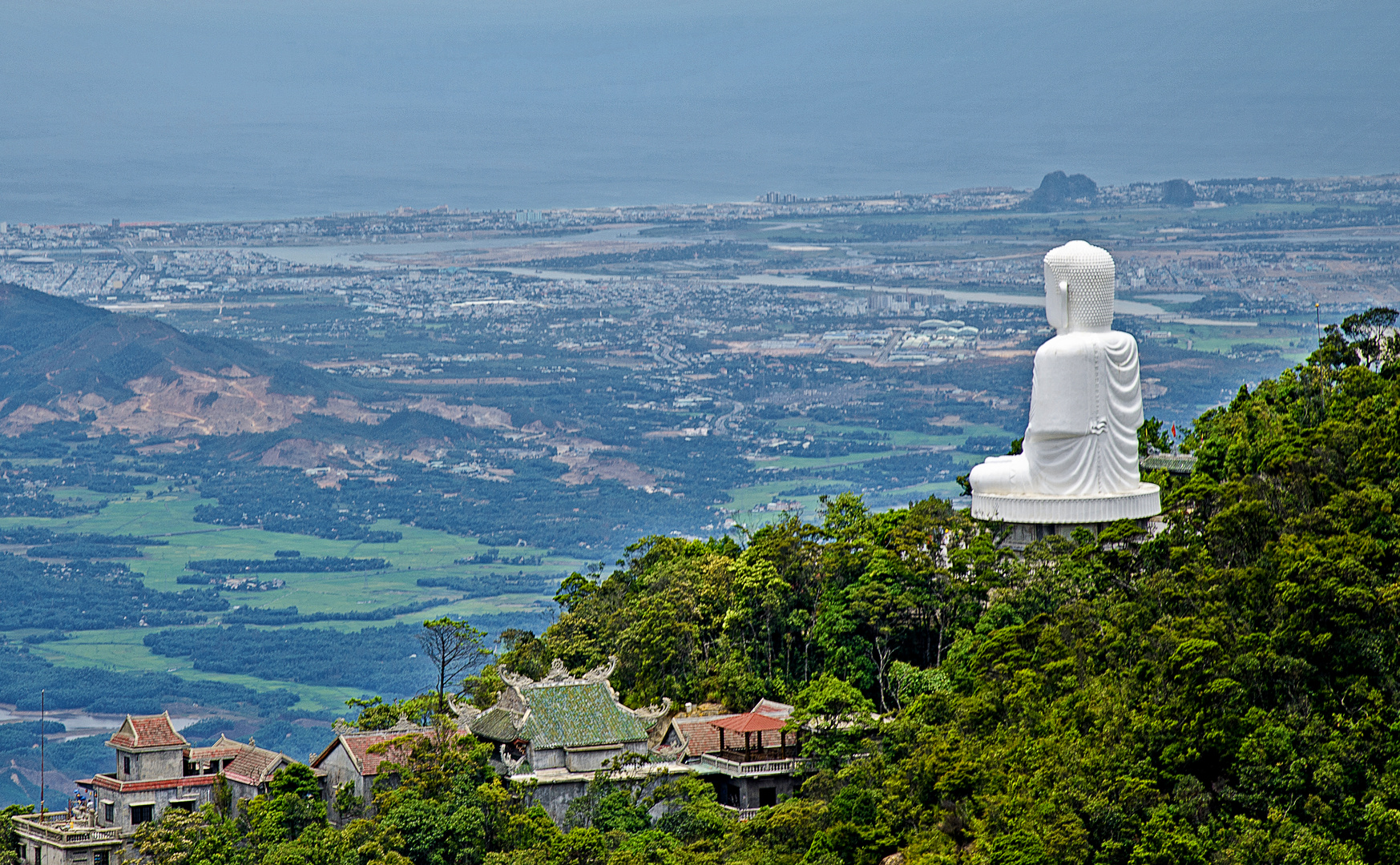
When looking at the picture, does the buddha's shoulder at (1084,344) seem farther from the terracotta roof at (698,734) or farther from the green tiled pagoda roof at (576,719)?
the green tiled pagoda roof at (576,719)

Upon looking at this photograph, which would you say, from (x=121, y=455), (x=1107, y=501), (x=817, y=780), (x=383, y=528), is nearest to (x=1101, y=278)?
(x=1107, y=501)

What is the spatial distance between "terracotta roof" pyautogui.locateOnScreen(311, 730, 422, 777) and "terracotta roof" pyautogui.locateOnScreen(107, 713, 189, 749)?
8.23 ft

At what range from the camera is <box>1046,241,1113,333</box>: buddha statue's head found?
33844mm

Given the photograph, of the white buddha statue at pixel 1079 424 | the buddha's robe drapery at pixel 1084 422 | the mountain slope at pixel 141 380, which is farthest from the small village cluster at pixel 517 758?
the mountain slope at pixel 141 380

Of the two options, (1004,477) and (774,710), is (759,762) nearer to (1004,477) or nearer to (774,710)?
(774,710)

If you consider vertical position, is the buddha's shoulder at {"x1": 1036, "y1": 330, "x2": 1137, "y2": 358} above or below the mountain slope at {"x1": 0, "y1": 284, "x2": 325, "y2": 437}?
below

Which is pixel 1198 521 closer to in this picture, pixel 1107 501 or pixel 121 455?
pixel 1107 501

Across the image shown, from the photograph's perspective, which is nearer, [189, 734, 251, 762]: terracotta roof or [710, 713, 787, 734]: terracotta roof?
[710, 713, 787, 734]: terracotta roof

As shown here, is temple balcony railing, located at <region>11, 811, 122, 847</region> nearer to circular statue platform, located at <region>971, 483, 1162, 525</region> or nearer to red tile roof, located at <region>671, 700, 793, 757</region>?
red tile roof, located at <region>671, 700, 793, 757</region>

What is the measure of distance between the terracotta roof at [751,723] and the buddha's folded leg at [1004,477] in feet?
16.6

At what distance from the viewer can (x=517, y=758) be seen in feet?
107

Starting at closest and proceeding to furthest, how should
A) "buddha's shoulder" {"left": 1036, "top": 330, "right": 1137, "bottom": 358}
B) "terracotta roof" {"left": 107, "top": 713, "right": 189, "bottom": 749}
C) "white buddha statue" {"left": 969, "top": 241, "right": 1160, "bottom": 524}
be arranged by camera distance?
1. "white buddha statue" {"left": 969, "top": 241, "right": 1160, "bottom": 524}
2. "buddha's shoulder" {"left": 1036, "top": 330, "right": 1137, "bottom": 358}
3. "terracotta roof" {"left": 107, "top": 713, "right": 189, "bottom": 749}

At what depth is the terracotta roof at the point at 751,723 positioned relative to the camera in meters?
31.9

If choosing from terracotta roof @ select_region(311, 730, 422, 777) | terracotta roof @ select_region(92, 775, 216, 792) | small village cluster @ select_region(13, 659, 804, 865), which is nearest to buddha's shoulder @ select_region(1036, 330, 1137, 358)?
small village cluster @ select_region(13, 659, 804, 865)
